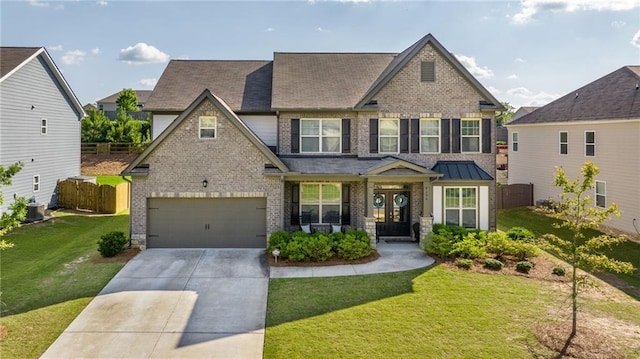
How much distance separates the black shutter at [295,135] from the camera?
Result: 19672 mm

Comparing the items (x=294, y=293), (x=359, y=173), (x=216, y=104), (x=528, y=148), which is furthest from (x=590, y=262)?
(x=528, y=148)

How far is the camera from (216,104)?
54.6 ft

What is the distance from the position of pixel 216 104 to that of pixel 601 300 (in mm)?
14708

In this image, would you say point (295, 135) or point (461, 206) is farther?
point (295, 135)

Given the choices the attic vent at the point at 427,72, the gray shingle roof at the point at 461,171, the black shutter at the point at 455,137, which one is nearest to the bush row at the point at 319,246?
the gray shingle roof at the point at 461,171

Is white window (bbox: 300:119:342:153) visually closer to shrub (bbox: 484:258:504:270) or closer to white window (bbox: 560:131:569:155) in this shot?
shrub (bbox: 484:258:504:270)

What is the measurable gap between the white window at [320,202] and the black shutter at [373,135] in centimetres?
233

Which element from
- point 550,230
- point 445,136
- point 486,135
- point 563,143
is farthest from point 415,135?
point 563,143

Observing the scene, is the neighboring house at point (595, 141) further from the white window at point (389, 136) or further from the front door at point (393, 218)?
the white window at point (389, 136)

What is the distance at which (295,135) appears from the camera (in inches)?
776

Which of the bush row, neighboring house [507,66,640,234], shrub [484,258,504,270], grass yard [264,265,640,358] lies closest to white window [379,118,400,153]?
the bush row

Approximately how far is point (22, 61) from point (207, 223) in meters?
14.8

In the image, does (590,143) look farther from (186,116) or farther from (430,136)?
(186,116)

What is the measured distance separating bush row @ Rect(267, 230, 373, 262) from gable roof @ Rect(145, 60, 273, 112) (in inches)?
276
